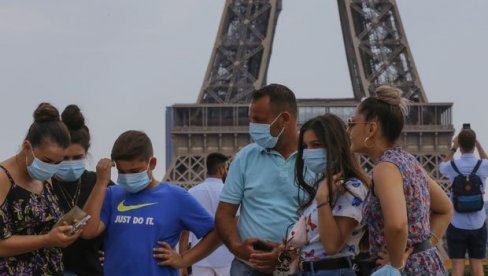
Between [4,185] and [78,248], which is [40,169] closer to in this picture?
[4,185]

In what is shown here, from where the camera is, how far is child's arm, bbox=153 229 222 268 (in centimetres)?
618

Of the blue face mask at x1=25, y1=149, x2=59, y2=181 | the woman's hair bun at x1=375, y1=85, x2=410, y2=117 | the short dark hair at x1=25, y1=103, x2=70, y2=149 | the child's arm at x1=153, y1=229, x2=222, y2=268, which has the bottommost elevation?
the child's arm at x1=153, y1=229, x2=222, y2=268

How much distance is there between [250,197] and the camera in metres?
6.57

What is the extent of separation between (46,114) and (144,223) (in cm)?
89

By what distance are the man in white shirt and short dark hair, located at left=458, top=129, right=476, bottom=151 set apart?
97.6 inches

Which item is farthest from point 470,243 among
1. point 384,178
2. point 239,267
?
point 384,178

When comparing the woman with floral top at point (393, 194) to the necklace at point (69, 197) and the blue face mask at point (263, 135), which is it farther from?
the necklace at point (69, 197)

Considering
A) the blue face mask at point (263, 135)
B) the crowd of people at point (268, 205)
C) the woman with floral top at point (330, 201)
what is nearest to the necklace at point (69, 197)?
the crowd of people at point (268, 205)

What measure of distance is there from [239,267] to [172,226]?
0.62 m

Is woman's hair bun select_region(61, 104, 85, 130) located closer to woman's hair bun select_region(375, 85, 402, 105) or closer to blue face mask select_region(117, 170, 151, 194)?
blue face mask select_region(117, 170, 151, 194)

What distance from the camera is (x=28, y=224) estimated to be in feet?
19.7

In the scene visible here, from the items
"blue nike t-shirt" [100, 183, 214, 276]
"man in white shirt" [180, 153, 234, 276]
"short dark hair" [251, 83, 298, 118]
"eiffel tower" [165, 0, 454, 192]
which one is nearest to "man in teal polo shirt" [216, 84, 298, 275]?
"short dark hair" [251, 83, 298, 118]

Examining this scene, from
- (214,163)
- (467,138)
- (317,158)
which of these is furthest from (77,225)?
(467,138)

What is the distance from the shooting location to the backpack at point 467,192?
35.9 ft
